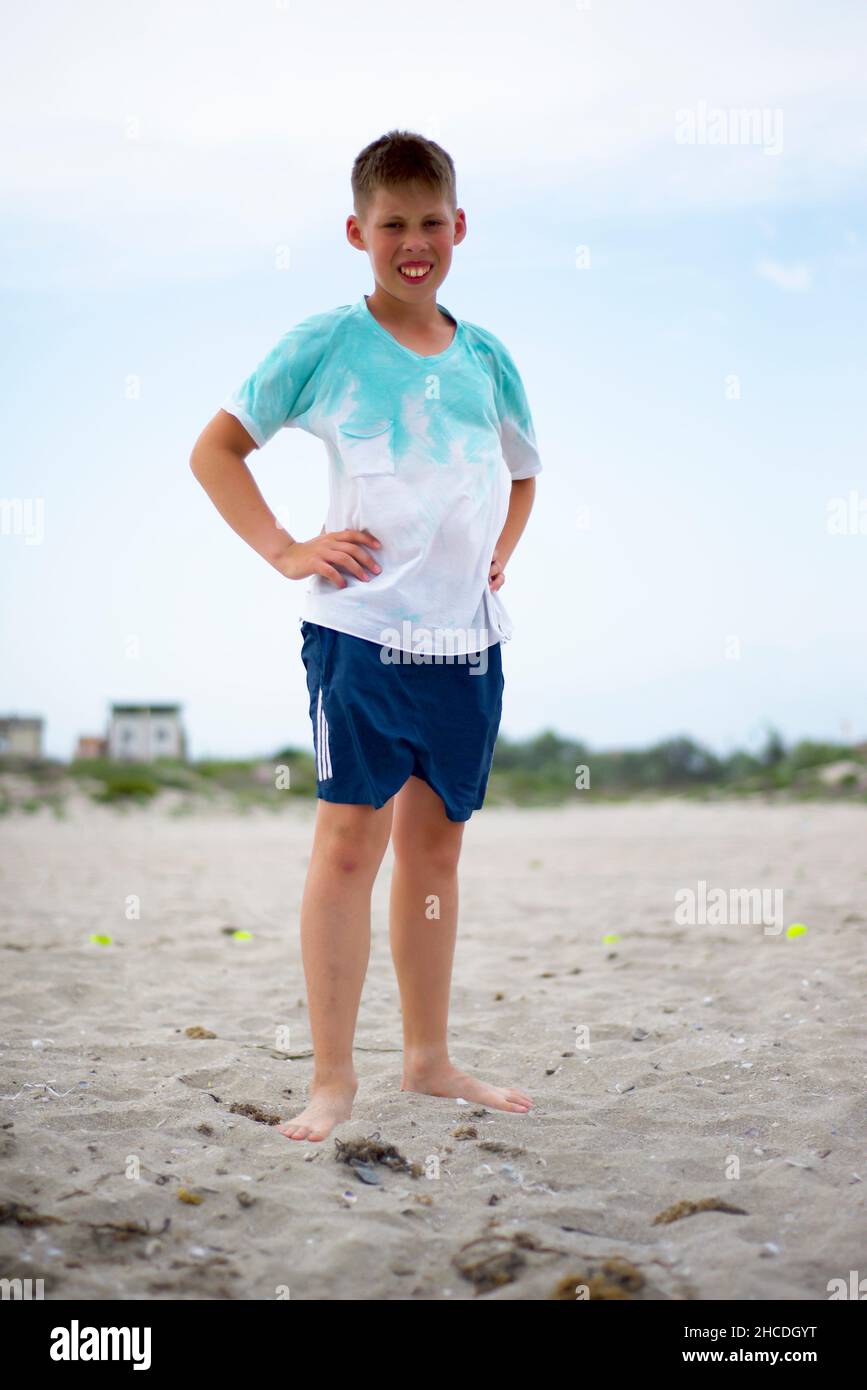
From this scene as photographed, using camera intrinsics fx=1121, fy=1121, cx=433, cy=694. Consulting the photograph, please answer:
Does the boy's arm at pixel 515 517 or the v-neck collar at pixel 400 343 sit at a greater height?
the v-neck collar at pixel 400 343

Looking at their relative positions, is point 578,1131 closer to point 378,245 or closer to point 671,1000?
point 671,1000

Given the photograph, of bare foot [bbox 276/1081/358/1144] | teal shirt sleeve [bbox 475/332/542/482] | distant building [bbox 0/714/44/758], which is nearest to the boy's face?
teal shirt sleeve [bbox 475/332/542/482]

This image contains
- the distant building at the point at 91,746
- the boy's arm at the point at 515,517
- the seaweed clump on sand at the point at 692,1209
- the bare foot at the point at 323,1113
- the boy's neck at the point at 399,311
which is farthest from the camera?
the distant building at the point at 91,746

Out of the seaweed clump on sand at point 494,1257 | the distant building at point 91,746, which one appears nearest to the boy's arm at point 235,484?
the seaweed clump on sand at point 494,1257

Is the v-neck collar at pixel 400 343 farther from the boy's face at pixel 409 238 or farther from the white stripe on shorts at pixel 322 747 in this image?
the white stripe on shorts at pixel 322 747

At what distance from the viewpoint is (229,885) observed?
23.1 ft

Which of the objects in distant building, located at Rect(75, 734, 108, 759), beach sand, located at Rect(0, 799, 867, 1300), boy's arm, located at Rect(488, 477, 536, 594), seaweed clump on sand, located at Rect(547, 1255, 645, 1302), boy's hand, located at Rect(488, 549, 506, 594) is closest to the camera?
seaweed clump on sand, located at Rect(547, 1255, 645, 1302)

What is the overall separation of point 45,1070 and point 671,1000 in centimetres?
195

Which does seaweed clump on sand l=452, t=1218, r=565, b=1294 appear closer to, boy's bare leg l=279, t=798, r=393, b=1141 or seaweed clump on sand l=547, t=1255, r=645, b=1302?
seaweed clump on sand l=547, t=1255, r=645, b=1302

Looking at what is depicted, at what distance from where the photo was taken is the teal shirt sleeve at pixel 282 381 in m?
2.47

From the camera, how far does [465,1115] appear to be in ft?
8.36

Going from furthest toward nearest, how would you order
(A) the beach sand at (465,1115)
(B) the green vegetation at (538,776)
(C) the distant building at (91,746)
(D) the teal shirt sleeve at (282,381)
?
(C) the distant building at (91,746) → (B) the green vegetation at (538,776) → (D) the teal shirt sleeve at (282,381) → (A) the beach sand at (465,1115)

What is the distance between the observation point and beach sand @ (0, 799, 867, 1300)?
6.07 ft
